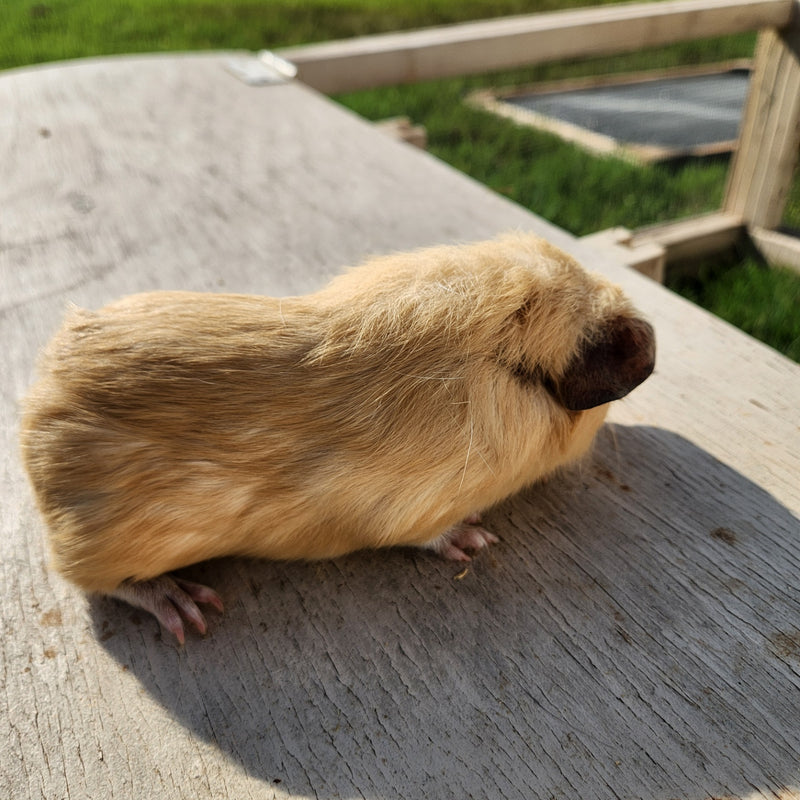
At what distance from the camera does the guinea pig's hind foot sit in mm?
1460

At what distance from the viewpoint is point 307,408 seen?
1.38 metres

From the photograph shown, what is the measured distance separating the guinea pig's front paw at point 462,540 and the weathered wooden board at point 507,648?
0.04 meters

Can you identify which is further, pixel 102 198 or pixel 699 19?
pixel 699 19

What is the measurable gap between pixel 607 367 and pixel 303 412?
65 cm

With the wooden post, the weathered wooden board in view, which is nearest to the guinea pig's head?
the weathered wooden board

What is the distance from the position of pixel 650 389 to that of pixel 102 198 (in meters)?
2.18

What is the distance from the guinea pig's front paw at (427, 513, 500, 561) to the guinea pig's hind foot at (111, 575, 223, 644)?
474mm

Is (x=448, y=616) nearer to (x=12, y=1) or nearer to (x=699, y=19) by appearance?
(x=699, y=19)

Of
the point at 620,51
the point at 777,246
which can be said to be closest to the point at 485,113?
the point at 620,51

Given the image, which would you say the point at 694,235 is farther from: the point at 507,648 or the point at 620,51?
the point at 507,648

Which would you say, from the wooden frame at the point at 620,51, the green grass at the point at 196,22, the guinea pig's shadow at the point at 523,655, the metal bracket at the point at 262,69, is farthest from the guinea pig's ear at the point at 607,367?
the green grass at the point at 196,22

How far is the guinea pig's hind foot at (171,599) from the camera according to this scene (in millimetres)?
1460

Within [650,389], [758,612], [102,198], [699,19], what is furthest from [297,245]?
[699,19]

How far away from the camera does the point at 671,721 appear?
4.21 ft
